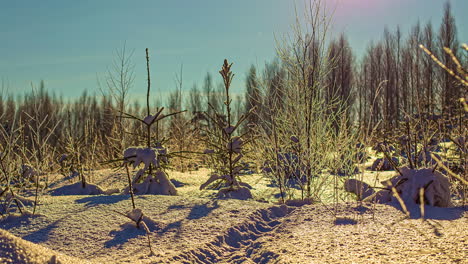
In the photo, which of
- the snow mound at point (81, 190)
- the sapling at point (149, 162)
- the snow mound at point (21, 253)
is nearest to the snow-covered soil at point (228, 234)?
the snow mound at point (21, 253)

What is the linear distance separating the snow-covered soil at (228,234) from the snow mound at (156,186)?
408 millimetres

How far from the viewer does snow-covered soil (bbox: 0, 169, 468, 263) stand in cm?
226

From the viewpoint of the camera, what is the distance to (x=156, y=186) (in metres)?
4.20

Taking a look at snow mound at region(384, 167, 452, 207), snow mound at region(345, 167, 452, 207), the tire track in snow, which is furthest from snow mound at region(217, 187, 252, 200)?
snow mound at region(384, 167, 452, 207)

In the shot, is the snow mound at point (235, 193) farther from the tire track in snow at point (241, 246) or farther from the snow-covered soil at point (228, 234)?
the tire track in snow at point (241, 246)

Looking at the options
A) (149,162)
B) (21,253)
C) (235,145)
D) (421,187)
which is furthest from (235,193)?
(21,253)

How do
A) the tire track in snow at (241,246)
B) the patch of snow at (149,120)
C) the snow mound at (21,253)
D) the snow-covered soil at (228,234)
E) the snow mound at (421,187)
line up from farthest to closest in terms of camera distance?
the patch of snow at (149,120) < the snow mound at (421,187) < the tire track in snow at (241,246) < the snow-covered soil at (228,234) < the snow mound at (21,253)

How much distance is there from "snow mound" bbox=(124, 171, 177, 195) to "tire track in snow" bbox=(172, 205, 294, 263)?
4.13 ft

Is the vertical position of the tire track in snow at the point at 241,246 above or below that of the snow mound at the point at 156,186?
below

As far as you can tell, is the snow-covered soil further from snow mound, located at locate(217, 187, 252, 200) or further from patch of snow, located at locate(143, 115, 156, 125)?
patch of snow, located at locate(143, 115, 156, 125)

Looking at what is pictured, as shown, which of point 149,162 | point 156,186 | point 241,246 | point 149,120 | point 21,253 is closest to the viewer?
point 21,253

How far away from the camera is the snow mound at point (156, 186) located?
4.18m

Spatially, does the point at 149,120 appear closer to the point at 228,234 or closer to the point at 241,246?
the point at 228,234

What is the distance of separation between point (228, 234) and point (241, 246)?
17 centimetres
